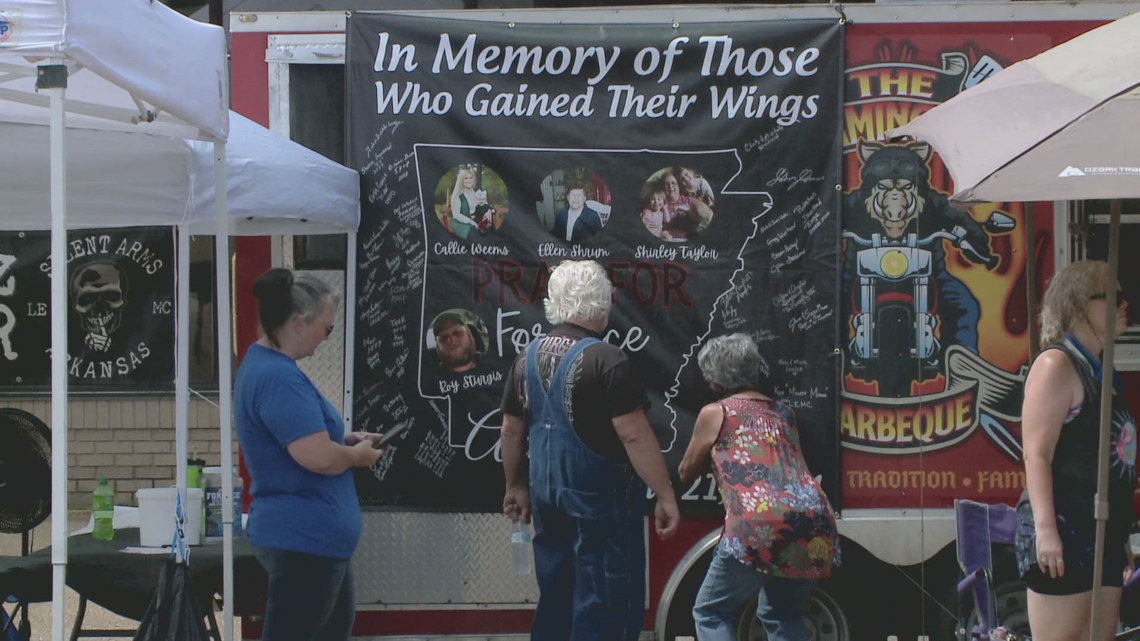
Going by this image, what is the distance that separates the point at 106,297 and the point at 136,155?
451 cm

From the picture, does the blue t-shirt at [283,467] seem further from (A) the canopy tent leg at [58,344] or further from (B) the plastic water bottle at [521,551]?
(B) the plastic water bottle at [521,551]

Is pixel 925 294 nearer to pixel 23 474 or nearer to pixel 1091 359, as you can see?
pixel 1091 359

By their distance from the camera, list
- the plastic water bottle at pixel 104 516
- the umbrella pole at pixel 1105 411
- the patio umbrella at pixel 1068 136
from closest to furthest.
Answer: the patio umbrella at pixel 1068 136 → the umbrella pole at pixel 1105 411 → the plastic water bottle at pixel 104 516

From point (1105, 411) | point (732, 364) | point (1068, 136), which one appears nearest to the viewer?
point (1068, 136)

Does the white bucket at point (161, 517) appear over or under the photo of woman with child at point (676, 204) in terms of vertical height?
under

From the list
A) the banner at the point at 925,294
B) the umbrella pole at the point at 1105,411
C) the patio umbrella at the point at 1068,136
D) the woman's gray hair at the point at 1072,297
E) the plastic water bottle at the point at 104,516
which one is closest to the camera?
the patio umbrella at the point at 1068,136

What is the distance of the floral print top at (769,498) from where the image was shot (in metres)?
4.33

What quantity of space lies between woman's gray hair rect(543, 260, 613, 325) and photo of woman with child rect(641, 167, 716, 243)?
97cm

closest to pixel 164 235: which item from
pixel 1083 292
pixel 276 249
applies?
pixel 276 249

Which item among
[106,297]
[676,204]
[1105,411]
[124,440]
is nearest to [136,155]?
[676,204]

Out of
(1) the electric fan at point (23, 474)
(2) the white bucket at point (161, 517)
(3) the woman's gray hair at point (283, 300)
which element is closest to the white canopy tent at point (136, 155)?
(3) the woman's gray hair at point (283, 300)

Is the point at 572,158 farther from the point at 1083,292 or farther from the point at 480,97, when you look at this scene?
the point at 1083,292

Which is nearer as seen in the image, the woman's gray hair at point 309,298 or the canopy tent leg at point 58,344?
the canopy tent leg at point 58,344

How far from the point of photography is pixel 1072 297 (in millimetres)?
4039
